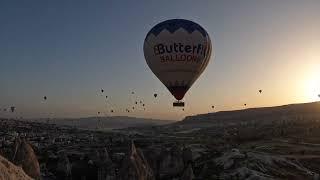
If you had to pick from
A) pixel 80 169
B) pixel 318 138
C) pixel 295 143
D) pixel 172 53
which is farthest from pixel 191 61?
pixel 318 138

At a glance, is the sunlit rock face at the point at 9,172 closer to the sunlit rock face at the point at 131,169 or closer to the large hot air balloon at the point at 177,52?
the sunlit rock face at the point at 131,169

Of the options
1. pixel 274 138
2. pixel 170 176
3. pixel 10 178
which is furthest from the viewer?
pixel 274 138

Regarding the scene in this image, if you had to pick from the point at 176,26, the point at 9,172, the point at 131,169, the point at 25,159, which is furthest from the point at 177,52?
the point at 9,172

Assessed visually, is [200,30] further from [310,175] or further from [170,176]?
[310,175]

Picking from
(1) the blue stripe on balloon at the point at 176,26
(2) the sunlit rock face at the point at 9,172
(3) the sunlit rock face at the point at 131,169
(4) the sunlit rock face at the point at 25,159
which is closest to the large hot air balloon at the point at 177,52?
(1) the blue stripe on balloon at the point at 176,26

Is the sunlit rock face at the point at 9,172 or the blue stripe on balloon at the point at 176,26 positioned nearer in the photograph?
the sunlit rock face at the point at 9,172

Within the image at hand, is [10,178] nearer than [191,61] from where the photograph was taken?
Yes

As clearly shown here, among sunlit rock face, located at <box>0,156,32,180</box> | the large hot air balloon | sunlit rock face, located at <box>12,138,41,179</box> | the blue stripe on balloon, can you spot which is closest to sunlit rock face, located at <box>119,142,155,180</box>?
the large hot air balloon

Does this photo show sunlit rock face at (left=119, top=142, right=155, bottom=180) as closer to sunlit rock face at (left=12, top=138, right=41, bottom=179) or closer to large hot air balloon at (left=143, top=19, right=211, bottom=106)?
large hot air balloon at (left=143, top=19, right=211, bottom=106)
